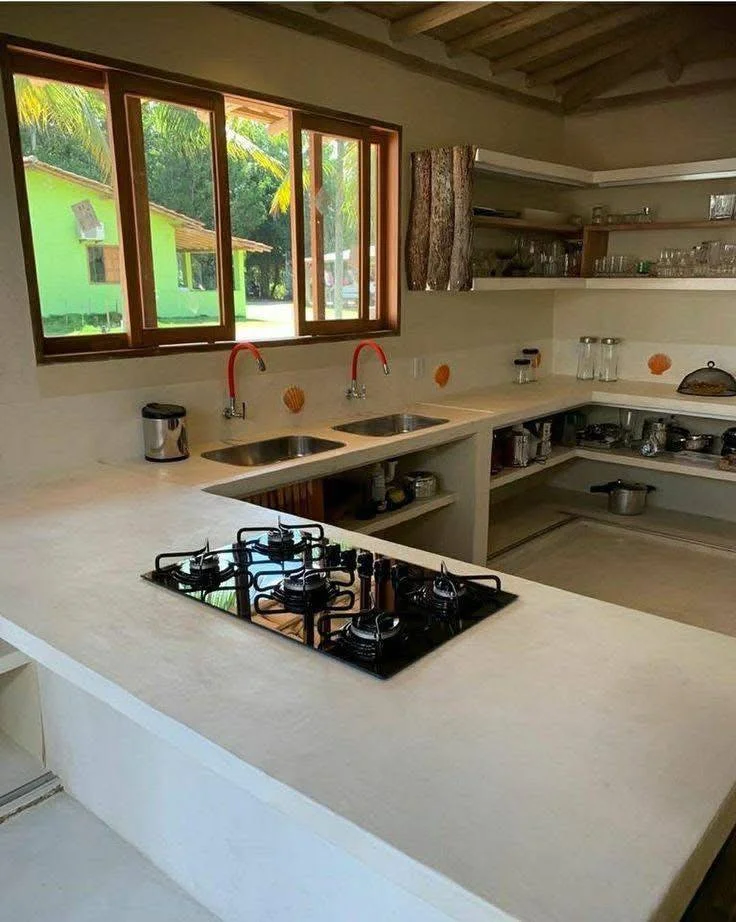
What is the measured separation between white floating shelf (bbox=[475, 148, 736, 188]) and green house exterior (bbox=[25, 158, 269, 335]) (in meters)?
1.53

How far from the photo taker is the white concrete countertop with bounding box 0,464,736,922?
0.78 meters

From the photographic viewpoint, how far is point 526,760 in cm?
94

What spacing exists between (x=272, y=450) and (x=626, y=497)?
2523 mm

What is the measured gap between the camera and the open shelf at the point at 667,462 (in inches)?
152

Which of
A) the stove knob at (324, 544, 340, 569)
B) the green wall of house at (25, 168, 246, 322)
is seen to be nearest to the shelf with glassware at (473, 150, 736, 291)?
the green wall of house at (25, 168, 246, 322)

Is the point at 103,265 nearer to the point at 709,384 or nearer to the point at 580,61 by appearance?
the point at 580,61

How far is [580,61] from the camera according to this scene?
13.4ft

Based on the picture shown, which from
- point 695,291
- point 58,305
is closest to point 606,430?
point 695,291

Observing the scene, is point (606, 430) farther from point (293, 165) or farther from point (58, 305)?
point (58, 305)

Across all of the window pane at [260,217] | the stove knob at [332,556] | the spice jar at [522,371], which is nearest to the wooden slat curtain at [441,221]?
the window pane at [260,217]

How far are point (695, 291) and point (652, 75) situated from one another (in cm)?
128

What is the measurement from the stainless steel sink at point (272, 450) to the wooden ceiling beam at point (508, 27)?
2115 mm

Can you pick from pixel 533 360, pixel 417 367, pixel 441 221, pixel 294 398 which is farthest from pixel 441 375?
pixel 294 398

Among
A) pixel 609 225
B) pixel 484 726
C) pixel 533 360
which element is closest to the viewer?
pixel 484 726
